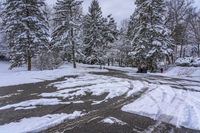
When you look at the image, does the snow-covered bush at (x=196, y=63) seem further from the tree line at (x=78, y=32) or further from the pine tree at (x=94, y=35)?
the pine tree at (x=94, y=35)

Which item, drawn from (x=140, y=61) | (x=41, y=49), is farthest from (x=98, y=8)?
(x=41, y=49)

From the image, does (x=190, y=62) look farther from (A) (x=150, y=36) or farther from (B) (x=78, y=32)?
(B) (x=78, y=32)

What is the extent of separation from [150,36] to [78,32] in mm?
9676

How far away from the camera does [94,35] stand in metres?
45.7

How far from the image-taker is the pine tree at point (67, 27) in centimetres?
3609

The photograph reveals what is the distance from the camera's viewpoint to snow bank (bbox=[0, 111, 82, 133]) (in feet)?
22.5

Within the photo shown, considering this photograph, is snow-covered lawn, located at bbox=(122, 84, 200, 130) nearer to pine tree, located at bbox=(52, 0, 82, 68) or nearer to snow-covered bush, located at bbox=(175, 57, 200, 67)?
snow-covered bush, located at bbox=(175, 57, 200, 67)

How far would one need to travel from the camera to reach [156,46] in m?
33.4

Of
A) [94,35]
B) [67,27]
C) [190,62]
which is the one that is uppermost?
[67,27]

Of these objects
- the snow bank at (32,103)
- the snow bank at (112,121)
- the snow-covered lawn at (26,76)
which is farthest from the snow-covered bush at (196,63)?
the snow bank at (112,121)

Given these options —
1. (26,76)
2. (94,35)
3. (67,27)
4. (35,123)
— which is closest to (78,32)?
(67,27)

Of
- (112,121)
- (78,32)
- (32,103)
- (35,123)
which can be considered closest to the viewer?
(35,123)

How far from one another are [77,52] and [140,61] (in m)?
8.51

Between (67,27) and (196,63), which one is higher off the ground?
(67,27)
